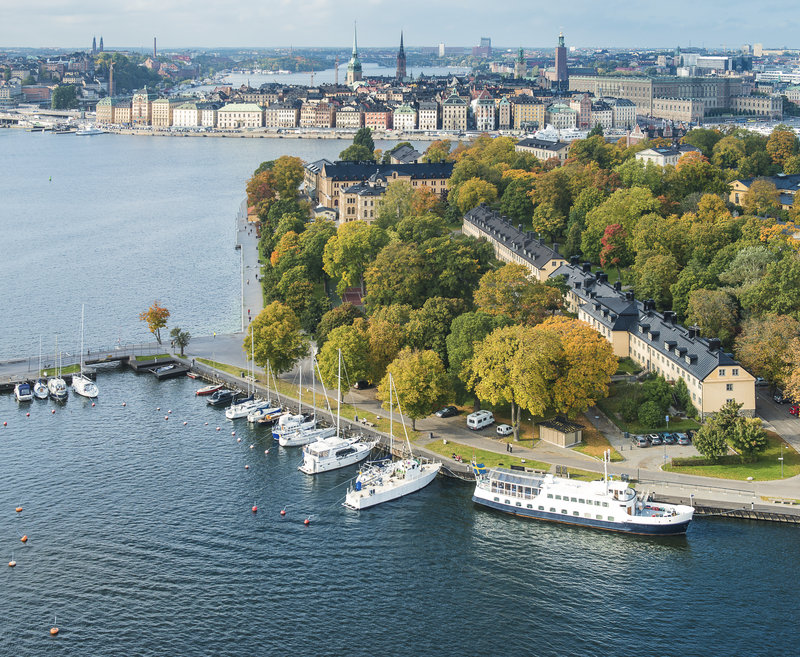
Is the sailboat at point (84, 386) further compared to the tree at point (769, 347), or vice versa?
the sailboat at point (84, 386)

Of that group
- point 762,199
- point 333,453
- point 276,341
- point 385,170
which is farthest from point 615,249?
point 333,453

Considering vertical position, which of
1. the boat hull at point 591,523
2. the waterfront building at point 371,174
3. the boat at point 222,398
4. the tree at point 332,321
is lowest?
the boat hull at point 591,523

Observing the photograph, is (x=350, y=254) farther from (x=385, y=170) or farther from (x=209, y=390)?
(x=385, y=170)

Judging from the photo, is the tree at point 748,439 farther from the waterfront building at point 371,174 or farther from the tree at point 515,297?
the waterfront building at point 371,174

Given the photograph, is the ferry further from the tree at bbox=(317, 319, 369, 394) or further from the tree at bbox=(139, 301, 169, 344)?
the tree at bbox=(139, 301, 169, 344)

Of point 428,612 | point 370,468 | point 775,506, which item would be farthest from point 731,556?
point 370,468

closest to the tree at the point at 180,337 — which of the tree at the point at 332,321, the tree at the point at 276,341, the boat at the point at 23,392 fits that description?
the tree at the point at 276,341
